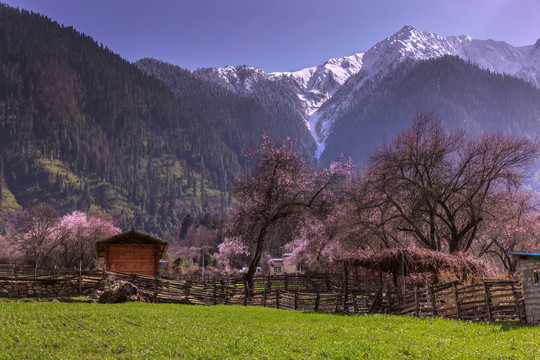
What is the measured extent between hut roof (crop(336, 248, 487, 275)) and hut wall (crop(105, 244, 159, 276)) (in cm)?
2180

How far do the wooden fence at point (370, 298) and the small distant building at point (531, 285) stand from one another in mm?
320

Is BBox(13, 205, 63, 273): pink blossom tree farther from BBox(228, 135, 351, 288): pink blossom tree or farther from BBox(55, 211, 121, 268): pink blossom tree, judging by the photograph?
BBox(228, 135, 351, 288): pink blossom tree

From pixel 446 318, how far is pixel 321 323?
5.95m

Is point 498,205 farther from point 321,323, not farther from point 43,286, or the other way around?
point 43,286

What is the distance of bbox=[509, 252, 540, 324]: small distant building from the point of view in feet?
55.6

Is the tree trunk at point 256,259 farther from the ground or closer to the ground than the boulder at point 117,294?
farther from the ground

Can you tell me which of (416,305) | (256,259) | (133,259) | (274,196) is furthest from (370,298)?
(133,259)

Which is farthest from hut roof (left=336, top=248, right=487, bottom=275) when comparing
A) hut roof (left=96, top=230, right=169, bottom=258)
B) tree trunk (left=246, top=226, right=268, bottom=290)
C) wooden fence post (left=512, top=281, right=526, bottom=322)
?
hut roof (left=96, top=230, right=169, bottom=258)

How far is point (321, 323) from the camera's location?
18812 millimetres

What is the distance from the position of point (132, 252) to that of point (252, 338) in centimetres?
2863

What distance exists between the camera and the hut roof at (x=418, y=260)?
78.8 ft

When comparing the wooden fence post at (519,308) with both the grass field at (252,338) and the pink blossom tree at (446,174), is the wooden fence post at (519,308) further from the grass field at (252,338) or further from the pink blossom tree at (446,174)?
the pink blossom tree at (446,174)

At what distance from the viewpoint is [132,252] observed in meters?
40.3

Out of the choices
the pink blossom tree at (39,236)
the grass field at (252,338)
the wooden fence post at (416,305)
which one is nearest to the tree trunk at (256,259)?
the grass field at (252,338)
